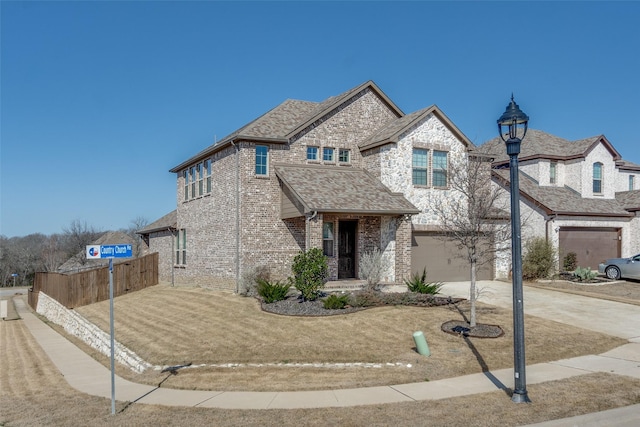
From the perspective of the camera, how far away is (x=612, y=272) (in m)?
23.8

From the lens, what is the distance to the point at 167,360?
12.0 meters

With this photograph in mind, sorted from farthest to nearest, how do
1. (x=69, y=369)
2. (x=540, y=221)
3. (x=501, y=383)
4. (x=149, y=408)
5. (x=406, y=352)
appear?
1. (x=540, y=221)
2. (x=69, y=369)
3. (x=406, y=352)
4. (x=501, y=383)
5. (x=149, y=408)

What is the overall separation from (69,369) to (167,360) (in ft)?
11.9

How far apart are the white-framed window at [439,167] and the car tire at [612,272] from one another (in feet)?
30.9

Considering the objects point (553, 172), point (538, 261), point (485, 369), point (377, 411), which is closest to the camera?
point (377, 411)

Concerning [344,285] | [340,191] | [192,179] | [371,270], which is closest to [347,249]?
[344,285]

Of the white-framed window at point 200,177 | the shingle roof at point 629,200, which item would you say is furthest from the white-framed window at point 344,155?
the shingle roof at point 629,200

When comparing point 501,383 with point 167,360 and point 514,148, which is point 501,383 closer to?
point 514,148

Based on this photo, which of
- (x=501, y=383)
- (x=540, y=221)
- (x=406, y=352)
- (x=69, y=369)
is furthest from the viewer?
(x=540, y=221)

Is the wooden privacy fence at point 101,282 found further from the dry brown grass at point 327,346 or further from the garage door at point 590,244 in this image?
the garage door at point 590,244

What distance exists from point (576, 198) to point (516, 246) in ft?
72.5

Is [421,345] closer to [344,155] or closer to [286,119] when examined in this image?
[344,155]

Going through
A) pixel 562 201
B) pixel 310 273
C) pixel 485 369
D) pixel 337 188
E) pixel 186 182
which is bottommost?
pixel 485 369

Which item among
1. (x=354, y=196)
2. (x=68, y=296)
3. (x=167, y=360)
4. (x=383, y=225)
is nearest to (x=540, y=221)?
(x=383, y=225)
